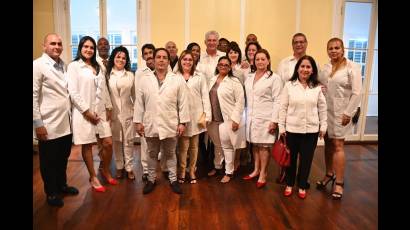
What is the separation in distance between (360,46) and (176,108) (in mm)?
3505

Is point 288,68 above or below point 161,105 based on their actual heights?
above

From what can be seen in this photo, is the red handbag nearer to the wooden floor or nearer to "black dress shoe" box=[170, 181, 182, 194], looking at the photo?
the wooden floor

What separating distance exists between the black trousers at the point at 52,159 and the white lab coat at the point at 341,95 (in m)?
2.53

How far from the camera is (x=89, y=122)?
300 centimetres

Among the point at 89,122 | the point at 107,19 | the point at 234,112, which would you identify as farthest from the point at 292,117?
the point at 107,19

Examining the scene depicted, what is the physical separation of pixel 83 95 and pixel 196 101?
3.64ft

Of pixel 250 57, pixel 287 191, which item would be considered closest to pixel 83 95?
pixel 250 57

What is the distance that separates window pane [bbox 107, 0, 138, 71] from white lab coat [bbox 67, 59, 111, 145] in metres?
1.94

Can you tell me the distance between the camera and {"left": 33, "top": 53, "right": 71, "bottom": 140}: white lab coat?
8.65 feet

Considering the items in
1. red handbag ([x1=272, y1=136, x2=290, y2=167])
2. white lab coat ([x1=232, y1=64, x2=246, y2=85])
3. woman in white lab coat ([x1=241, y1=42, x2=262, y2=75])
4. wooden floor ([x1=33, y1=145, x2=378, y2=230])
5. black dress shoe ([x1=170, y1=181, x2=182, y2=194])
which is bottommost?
A: wooden floor ([x1=33, y1=145, x2=378, y2=230])

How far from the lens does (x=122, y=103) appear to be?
3346 millimetres

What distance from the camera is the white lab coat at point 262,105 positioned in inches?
126

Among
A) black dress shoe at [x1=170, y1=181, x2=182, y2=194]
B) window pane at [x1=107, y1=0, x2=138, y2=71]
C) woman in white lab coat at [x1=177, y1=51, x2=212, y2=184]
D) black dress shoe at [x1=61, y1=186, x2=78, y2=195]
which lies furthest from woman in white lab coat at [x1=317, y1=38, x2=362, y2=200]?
window pane at [x1=107, y1=0, x2=138, y2=71]

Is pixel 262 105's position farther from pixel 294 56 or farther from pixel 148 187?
pixel 148 187
